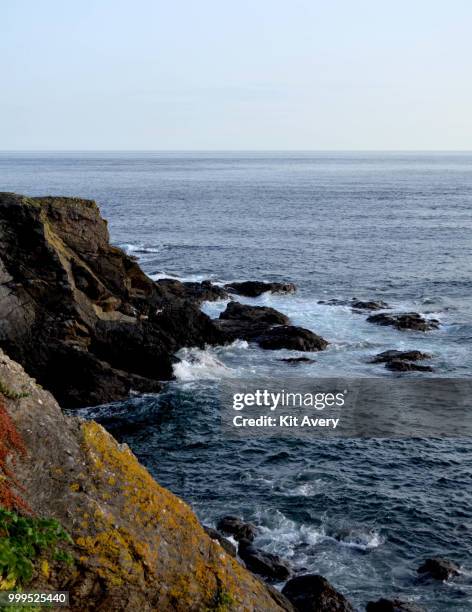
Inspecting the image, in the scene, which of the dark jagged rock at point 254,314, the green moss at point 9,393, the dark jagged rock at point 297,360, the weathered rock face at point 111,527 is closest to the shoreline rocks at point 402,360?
the dark jagged rock at point 297,360

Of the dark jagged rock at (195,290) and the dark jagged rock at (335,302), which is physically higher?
the dark jagged rock at (195,290)

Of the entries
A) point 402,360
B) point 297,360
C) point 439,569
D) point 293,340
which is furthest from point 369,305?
point 439,569

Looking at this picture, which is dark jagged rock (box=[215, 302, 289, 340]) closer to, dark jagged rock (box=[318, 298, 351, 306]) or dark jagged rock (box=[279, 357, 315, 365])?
dark jagged rock (box=[279, 357, 315, 365])

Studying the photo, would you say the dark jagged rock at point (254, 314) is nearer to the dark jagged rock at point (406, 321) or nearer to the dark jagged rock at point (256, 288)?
the dark jagged rock at point (406, 321)

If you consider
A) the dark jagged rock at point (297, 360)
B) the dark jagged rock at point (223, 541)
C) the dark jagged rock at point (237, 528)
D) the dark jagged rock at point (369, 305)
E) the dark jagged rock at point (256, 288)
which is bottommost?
the dark jagged rock at point (237, 528)

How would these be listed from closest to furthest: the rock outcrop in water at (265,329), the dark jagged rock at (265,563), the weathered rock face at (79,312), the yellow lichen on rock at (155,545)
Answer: the yellow lichen on rock at (155,545), the dark jagged rock at (265,563), the weathered rock face at (79,312), the rock outcrop in water at (265,329)

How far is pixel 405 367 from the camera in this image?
38.0 metres

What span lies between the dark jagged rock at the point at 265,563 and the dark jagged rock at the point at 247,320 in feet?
74.6

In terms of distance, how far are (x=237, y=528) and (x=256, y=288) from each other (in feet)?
118

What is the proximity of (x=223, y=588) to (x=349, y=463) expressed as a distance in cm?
1784

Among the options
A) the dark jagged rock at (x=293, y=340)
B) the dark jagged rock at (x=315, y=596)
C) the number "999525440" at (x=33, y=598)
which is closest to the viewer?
the number "999525440" at (x=33, y=598)

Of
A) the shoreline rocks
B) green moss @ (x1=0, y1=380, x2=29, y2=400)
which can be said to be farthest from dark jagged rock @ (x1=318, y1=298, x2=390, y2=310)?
green moss @ (x1=0, y1=380, x2=29, y2=400)

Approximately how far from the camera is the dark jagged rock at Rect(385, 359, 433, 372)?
3781 centimetres

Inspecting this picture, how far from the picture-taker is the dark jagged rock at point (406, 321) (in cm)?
4650
